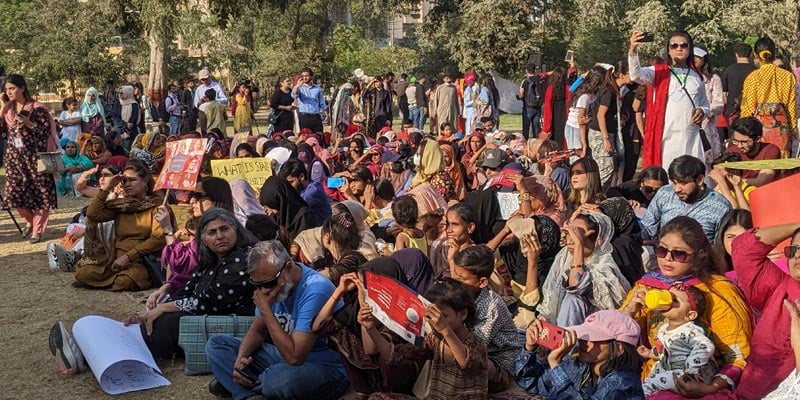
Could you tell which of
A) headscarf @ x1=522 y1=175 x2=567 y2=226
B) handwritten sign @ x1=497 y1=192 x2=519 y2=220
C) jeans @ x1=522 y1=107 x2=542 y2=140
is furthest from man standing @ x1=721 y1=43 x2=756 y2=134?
jeans @ x1=522 y1=107 x2=542 y2=140

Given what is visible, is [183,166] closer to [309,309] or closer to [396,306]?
[309,309]

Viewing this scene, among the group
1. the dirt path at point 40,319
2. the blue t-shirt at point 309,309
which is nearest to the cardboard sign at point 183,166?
the dirt path at point 40,319

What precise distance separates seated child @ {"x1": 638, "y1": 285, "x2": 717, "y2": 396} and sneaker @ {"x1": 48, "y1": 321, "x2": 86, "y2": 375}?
138 inches

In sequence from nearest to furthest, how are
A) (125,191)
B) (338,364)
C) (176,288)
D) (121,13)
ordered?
(338,364)
(176,288)
(125,191)
(121,13)

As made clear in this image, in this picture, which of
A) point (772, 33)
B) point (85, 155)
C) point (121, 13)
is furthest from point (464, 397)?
point (772, 33)

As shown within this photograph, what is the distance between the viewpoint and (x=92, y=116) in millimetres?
17016

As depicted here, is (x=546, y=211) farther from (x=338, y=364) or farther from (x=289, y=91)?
(x=289, y=91)

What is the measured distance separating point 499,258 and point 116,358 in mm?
2716

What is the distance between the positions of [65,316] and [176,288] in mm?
1227

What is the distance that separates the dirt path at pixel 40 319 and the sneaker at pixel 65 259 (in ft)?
0.32

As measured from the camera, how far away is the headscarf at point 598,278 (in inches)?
219

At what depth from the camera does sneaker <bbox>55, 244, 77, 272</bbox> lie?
911cm

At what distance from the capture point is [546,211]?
7.29m

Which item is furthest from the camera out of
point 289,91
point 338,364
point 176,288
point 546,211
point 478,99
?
point 478,99
